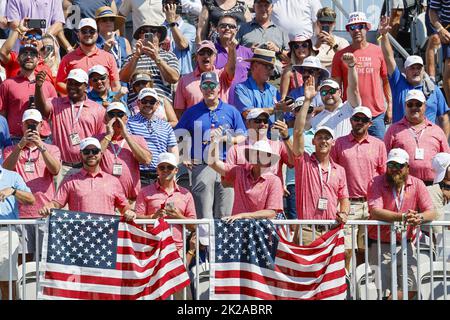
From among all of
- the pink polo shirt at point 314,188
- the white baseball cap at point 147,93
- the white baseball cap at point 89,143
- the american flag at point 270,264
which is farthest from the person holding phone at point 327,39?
the american flag at point 270,264

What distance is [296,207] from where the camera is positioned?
15.9 meters

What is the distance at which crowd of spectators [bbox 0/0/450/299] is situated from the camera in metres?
15.2

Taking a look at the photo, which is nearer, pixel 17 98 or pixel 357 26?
pixel 17 98

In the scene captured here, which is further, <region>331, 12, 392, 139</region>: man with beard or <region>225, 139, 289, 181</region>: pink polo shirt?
<region>331, 12, 392, 139</region>: man with beard

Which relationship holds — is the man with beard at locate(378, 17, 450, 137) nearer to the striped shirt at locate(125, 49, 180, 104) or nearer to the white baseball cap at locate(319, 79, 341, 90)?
the white baseball cap at locate(319, 79, 341, 90)

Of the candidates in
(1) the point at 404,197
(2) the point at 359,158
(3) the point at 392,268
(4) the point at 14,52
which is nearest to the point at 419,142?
(2) the point at 359,158

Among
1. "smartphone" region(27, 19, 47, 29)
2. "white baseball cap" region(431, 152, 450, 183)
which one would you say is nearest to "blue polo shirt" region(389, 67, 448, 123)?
"white baseball cap" region(431, 152, 450, 183)

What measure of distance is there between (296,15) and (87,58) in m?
3.51

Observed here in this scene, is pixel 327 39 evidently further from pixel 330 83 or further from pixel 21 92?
pixel 21 92

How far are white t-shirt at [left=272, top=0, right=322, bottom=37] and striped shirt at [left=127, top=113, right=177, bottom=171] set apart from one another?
4.03m

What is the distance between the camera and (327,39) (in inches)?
767

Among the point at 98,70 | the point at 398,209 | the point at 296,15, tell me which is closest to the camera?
the point at 398,209

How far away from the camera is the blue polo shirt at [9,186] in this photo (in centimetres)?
1497

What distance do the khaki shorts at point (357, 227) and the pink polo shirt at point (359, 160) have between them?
0.14 m
